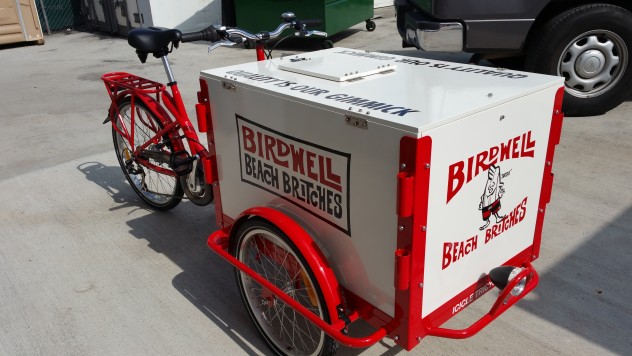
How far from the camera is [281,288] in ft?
8.62

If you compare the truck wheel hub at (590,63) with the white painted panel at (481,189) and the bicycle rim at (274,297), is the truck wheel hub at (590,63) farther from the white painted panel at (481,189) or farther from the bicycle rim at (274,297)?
the bicycle rim at (274,297)

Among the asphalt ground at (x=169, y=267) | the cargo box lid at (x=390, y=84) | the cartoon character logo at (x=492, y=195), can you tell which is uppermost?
the cargo box lid at (x=390, y=84)

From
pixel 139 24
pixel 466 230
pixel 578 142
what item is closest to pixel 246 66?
pixel 466 230

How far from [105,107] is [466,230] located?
5.64 meters

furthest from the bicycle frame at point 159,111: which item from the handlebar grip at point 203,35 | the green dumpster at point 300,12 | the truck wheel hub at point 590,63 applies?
the green dumpster at point 300,12

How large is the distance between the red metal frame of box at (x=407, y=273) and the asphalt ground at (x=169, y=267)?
1.52ft

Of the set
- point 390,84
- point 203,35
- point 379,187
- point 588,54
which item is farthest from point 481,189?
point 588,54

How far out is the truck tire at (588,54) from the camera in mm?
4871

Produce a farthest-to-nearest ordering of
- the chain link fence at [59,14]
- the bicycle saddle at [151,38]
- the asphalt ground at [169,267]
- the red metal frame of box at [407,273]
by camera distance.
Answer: the chain link fence at [59,14]
the bicycle saddle at [151,38]
the asphalt ground at [169,267]
the red metal frame of box at [407,273]

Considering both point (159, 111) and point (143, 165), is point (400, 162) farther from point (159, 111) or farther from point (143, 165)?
point (143, 165)

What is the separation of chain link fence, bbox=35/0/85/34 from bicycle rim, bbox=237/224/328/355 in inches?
498

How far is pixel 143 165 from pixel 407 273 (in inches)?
99.0

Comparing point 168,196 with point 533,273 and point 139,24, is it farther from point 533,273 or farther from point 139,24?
point 139,24

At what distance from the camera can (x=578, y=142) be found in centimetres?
466
